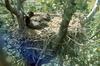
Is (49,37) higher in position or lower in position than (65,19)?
lower

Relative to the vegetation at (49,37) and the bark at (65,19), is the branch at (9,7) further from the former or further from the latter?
the bark at (65,19)

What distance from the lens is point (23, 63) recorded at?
233cm

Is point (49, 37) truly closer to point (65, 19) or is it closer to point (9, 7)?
point (65, 19)

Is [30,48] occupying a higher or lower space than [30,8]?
lower

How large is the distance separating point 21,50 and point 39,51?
0.20 metres

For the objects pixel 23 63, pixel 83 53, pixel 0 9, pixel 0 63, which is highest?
pixel 0 63

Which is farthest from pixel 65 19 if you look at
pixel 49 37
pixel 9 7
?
pixel 9 7

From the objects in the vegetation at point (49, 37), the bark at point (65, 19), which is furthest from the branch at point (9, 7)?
the bark at point (65, 19)

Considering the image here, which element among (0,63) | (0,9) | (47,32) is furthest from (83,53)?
(0,63)

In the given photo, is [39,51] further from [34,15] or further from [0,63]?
[0,63]

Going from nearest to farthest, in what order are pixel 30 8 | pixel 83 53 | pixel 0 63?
pixel 0 63 → pixel 83 53 → pixel 30 8

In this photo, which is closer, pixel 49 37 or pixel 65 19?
pixel 65 19

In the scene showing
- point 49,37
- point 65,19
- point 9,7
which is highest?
point 9,7

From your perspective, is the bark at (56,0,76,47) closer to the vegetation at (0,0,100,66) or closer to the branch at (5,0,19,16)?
the vegetation at (0,0,100,66)
